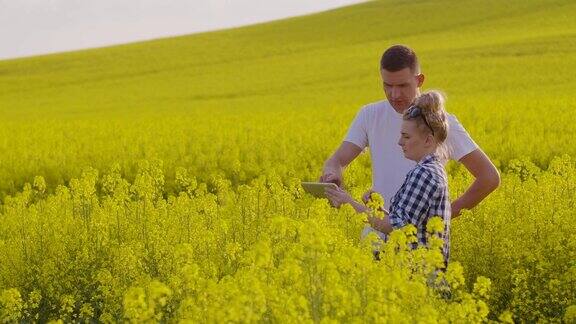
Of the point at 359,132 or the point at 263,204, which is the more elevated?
the point at 359,132

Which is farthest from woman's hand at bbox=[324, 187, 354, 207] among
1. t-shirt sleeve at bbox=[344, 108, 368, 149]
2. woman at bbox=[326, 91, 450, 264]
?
t-shirt sleeve at bbox=[344, 108, 368, 149]

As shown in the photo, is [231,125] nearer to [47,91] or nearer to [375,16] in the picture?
[47,91]

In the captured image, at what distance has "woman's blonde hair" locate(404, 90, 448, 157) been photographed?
4414 millimetres

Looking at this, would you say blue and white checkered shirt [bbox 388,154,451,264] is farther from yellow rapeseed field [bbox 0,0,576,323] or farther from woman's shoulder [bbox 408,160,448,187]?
yellow rapeseed field [bbox 0,0,576,323]

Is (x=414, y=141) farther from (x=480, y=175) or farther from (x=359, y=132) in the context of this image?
(x=359, y=132)

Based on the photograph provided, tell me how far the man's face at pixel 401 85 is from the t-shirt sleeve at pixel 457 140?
8.7 inches

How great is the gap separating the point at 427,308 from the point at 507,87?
24642mm

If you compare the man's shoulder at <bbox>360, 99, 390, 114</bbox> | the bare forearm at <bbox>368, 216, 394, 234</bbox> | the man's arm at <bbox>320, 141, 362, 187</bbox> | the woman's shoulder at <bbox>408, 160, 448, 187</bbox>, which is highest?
the man's shoulder at <bbox>360, 99, 390, 114</bbox>

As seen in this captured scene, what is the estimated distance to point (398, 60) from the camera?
4859 millimetres

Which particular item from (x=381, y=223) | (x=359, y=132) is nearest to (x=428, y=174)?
(x=381, y=223)

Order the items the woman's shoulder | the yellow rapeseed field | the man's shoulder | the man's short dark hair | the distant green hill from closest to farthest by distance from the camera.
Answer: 1. the yellow rapeseed field
2. the woman's shoulder
3. the man's short dark hair
4. the man's shoulder
5. the distant green hill

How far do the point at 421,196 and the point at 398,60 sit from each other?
786 millimetres

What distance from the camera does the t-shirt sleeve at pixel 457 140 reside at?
491 centimetres

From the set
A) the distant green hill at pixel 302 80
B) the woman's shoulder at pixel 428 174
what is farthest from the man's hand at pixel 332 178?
the distant green hill at pixel 302 80
